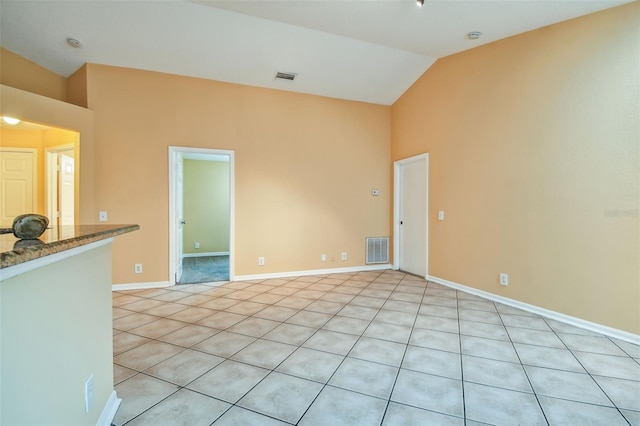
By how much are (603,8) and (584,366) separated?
3.07m

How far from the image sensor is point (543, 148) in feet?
10.0

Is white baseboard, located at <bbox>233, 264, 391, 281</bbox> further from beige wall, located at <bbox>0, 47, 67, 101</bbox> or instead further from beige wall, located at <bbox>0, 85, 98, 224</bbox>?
beige wall, located at <bbox>0, 47, 67, 101</bbox>

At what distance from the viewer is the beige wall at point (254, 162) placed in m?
3.91

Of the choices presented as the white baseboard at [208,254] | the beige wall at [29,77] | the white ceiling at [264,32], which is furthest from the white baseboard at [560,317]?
the beige wall at [29,77]

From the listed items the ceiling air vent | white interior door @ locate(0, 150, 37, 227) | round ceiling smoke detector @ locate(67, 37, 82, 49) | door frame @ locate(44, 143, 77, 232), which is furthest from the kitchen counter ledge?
white interior door @ locate(0, 150, 37, 227)

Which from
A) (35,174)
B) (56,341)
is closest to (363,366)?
(56,341)

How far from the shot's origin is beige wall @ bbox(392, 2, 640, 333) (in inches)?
99.3

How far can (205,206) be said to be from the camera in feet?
23.1

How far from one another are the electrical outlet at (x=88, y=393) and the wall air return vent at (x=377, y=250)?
14.1ft

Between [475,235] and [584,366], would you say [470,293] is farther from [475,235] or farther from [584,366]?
[584,366]

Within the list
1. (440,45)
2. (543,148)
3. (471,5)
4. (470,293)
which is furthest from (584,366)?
(440,45)

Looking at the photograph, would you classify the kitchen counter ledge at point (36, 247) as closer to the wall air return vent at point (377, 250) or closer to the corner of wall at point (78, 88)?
the corner of wall at point (78, 88)

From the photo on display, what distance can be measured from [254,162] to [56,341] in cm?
368

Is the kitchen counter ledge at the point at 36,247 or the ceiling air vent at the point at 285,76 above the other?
the ceiling air vent at the point at 285,76
